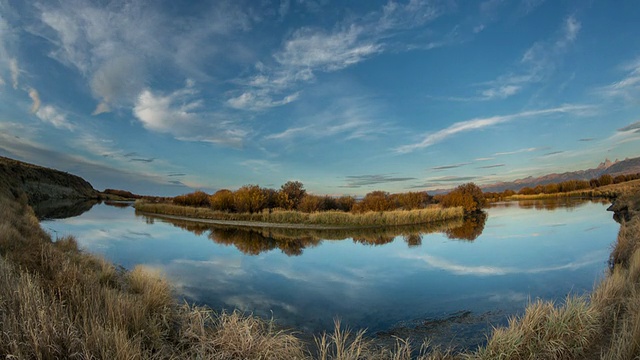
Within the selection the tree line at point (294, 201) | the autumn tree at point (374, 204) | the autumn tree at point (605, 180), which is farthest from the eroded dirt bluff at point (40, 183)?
the autumn tree at point (605, 180)

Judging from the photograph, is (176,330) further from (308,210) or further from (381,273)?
(308,210)

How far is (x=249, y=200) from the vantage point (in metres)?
33.6

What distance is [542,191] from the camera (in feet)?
354

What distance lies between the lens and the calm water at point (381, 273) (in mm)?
7961

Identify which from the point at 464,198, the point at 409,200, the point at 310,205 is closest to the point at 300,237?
the point at 310,205

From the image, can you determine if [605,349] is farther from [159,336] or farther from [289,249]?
[289,249]

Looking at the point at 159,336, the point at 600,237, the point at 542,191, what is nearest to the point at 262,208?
the point at 600,237

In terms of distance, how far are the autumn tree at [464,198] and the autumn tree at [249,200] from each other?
2427 cm

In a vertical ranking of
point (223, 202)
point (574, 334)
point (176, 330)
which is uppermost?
point (223, 202)

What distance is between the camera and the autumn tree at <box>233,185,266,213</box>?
109 feet

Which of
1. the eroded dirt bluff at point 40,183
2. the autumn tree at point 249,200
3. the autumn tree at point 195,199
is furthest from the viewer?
the eroded dirt bluff at point 40,183

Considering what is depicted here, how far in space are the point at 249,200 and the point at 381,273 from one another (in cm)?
2343

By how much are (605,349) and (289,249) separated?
537 inches

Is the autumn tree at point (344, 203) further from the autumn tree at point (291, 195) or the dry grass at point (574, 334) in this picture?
the dry grass at point (574, 334)
